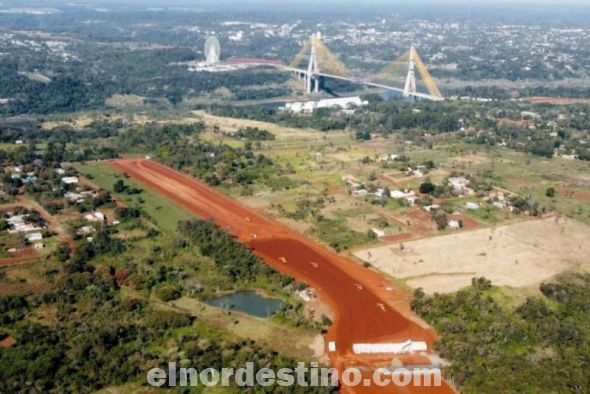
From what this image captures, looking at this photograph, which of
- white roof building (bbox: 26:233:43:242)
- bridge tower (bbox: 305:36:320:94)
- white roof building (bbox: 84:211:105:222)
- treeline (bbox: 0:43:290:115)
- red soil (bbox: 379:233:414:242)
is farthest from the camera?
bridge tower (bbox: 305:36:320:94)

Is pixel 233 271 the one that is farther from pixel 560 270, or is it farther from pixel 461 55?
pixel 461 55

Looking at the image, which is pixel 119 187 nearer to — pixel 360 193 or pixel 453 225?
pixel 360 193

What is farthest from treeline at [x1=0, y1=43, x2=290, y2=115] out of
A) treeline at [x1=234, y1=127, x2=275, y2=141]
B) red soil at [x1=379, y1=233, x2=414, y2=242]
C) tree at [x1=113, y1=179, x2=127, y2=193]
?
red soil at [x1=379, y1=233, x2=414, y2=242]

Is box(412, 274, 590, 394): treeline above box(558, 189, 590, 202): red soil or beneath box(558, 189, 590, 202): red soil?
above

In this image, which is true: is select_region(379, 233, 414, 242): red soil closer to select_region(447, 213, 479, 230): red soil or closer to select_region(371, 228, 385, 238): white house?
select_region(371, 228, 385, 238): white house

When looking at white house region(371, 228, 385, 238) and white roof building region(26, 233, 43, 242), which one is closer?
white roof building region(26, 233, 43, 242)

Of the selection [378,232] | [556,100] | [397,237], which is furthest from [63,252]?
[556,100]

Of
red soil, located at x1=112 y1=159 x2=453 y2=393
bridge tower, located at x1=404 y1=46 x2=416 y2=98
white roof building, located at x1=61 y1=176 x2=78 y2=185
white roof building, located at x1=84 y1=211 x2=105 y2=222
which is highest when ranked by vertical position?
bridge tower, located at x1=404 y1=46 x2=416 y2=98
